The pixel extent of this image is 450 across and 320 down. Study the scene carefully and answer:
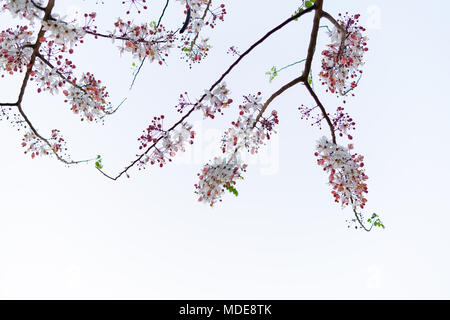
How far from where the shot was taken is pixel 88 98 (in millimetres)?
6641

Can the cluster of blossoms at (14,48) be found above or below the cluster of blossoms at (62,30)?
above

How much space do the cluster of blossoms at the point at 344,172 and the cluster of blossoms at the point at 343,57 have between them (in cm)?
109

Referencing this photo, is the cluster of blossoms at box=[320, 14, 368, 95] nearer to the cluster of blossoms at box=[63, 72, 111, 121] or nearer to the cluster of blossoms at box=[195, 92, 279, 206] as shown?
the cluster of blossoms at box=[195, 92, 279, 206]

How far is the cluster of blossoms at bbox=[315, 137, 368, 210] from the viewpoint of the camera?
191 inches

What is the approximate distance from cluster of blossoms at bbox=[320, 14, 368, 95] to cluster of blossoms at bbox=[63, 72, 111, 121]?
12.5 ft

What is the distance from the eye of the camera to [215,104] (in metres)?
A: 4.73

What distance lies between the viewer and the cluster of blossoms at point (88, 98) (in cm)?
661

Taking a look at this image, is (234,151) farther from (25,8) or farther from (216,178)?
(25,8)

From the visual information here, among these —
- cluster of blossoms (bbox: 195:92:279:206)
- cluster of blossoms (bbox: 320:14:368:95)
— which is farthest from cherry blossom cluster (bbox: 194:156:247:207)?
cluster of blossoms (bbox: 320:14:368:95)

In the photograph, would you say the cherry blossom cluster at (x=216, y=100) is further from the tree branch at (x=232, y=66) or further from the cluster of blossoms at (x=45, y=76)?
the cluster of blossoms at (x=45, y=76)

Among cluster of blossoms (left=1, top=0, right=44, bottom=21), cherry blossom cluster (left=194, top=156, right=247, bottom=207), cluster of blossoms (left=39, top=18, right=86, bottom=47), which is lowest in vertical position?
cherry blossom cluster (left=194, top=156, right=247, bottom=207)

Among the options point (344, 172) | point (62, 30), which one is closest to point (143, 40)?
point (62, 30)

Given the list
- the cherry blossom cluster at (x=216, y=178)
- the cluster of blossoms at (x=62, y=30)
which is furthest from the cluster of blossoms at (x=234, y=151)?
the cluster of blossoms at (x=62, y=30)

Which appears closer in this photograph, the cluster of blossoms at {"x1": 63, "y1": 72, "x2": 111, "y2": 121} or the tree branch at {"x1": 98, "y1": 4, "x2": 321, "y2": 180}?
the tree branch at {"x1": 98, "y1": 4, "x2": 321, "y2": 180}
